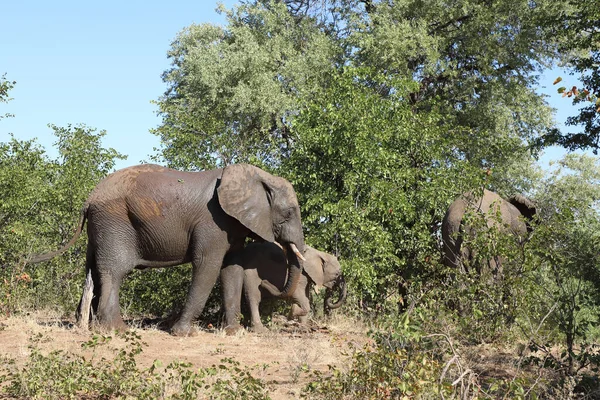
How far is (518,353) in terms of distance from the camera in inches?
451

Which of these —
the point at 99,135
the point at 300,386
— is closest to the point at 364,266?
the point at 300,386

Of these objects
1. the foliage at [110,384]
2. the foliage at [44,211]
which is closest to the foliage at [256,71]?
the foliage at [44,211]

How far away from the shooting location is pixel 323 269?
14.5m

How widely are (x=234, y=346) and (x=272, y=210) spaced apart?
264 cm

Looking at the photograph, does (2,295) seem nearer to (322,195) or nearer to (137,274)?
(137,274)

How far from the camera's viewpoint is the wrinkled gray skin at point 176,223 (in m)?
12.7

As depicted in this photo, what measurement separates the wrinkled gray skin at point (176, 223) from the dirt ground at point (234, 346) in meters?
0.75

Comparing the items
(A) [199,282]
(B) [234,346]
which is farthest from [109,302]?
(B) [234,346]

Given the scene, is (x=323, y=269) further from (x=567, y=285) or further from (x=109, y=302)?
(x=567, y=285)

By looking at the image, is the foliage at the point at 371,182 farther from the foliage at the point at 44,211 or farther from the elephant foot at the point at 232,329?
the foliage at the point at 44,211

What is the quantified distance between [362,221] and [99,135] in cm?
668

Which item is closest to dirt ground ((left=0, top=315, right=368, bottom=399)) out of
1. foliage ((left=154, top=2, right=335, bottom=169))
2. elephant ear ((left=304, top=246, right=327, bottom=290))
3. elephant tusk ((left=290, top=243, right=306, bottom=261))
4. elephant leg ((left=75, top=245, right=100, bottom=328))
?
elephant leg ((left=75, top=245, right=100, bottom=328))

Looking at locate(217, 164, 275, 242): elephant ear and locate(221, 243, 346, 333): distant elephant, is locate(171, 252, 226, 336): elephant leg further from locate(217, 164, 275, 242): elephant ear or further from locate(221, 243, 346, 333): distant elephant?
locate(217, 164, 275, 242): elephant ear

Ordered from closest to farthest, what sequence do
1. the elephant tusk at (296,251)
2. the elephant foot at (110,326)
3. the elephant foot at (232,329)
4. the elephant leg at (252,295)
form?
the elephant foot at (110,326)
the elephant foot at (232,329)
the elephant tusk at (296,251)
the elephant leg at (252,295)
